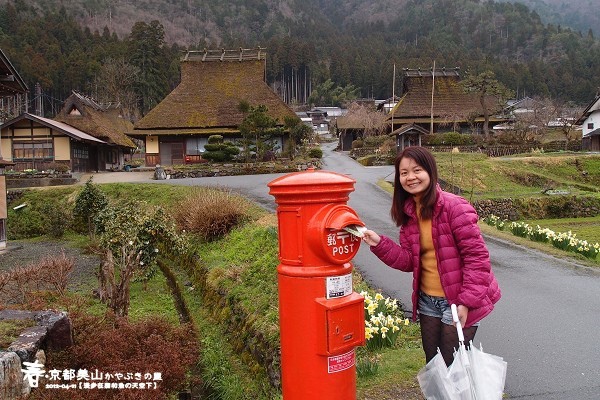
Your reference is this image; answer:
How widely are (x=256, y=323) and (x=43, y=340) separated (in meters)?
2.20

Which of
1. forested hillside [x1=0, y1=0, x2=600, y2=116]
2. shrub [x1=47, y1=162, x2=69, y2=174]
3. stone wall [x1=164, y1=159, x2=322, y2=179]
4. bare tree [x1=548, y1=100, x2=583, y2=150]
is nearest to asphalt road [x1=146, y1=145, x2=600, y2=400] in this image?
stone wall [x1=164, y1=159, x2=322, y2=179]

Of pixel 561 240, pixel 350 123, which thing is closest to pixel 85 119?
pixel 350 123

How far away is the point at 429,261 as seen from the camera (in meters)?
3.25

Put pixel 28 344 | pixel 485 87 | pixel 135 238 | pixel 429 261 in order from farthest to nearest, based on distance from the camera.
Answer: pixel 485 87 < pixel 135 238 < pixel 28 344 < pixel 429 261

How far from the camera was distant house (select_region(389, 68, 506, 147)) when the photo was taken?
39.8 metres

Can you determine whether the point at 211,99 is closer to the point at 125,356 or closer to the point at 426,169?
the point at 125,356

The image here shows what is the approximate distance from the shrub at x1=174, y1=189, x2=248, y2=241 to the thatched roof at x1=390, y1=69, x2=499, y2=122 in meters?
31.3

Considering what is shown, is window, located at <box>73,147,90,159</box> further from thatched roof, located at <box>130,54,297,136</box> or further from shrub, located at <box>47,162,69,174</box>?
thatched roof, located at <box>130,54,297,136</box>

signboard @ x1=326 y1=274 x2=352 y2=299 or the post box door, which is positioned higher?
signboard @ x1=326 y1=274 x2=352 y2=299

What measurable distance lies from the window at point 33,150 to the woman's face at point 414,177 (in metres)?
30.6

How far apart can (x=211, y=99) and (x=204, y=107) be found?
3.14 feet

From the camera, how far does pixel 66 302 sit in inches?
318

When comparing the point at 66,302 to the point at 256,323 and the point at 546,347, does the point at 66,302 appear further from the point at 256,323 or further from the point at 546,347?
the point at 546,347

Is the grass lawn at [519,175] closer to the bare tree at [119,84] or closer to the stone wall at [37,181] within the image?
the stone wall at [37,181]
